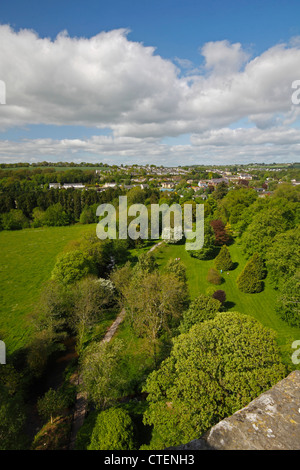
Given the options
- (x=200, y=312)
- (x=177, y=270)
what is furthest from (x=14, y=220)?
(x=200, y=312)

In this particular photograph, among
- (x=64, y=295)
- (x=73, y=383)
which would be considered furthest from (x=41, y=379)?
(x=64, y=295)

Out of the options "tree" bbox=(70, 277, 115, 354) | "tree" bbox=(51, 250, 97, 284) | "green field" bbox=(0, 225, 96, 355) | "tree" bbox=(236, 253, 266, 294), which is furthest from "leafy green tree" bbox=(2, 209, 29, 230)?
"tree" bbox=(236, 253, 266, 294)

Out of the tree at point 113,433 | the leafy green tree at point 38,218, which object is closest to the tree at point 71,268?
the tree at point 113,433

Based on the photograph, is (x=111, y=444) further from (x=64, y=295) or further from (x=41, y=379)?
(x=64, y=295)

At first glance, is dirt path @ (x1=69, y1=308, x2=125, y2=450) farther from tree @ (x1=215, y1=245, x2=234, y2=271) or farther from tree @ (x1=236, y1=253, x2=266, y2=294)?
tree @ (x1=215, y1=245, x2=234, y2=271)

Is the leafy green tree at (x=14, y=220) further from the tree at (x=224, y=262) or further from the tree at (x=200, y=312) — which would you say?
the tree at (x=200, y=312)

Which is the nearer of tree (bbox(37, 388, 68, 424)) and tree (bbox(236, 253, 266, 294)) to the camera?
tree (bbox(37, 388, 68, 424))

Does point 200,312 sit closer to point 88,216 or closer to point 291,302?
point 291,302
